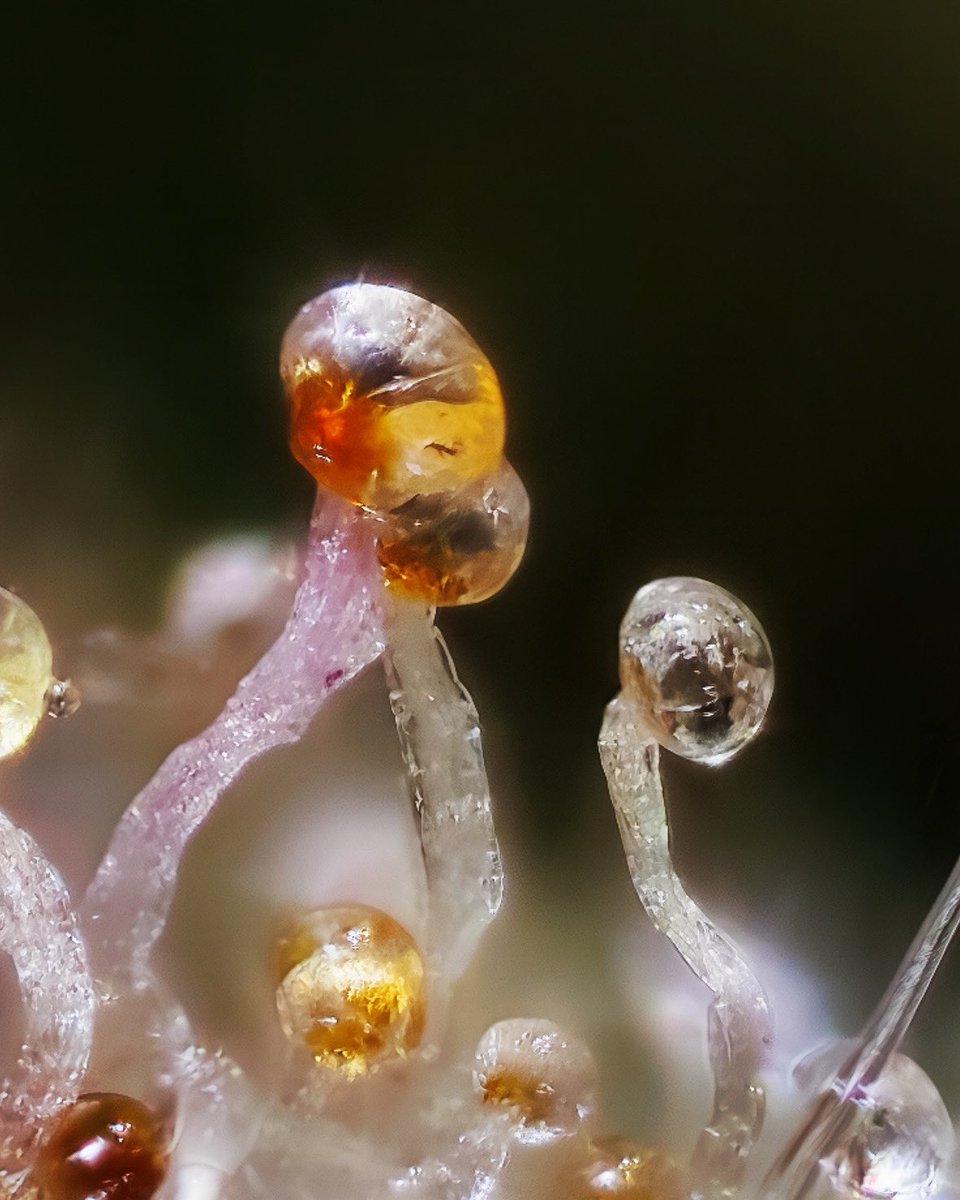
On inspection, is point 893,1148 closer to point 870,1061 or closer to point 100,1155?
point 870,1061

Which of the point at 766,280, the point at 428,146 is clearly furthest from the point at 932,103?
the point at 428,146

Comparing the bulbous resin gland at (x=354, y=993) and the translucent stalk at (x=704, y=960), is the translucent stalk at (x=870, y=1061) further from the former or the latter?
the bulbous resin gland at (x=354, y=993)

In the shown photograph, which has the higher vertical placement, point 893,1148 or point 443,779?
point 443,779

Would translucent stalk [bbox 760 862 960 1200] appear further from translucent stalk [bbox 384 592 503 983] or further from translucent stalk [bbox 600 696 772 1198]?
translucent stalk [bbox 384 592 503 983]

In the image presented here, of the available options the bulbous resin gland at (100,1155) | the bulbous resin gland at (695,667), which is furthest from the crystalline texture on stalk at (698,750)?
the bulbous resin gland at (100,1155)

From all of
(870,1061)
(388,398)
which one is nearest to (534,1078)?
(870,1061)
